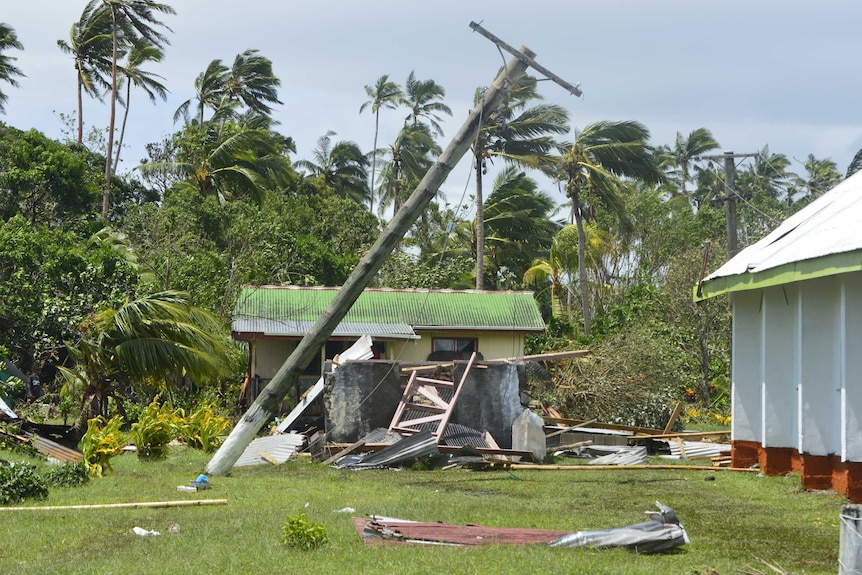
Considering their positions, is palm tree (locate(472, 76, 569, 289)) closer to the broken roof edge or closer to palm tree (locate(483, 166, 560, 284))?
palm tree (locate(483, 166, 560, 284))

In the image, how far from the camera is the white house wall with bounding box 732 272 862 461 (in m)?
11.0

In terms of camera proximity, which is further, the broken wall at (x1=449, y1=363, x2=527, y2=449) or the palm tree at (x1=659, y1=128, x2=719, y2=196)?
the palm tree at (x1=659, y1=128, x2=719, y2=196)

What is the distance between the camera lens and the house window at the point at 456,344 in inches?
1010

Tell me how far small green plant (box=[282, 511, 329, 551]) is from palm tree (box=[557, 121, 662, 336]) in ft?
88.3

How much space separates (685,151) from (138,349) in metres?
59.1

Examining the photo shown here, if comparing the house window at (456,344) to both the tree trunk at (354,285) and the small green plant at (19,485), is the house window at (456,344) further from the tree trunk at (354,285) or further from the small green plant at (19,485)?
the small green plant at (19,485)

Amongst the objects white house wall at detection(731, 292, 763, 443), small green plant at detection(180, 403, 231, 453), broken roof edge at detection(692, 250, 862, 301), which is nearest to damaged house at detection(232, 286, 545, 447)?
small green plant at detection(180, 403, 231, 453)

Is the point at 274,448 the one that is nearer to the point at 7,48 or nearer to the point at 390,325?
the point at 390,325

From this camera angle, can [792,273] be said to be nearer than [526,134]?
Yes

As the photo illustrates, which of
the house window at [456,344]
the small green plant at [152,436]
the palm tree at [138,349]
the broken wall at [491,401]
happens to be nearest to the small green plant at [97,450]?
the small green plant at [152,436]

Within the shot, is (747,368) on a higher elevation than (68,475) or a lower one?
higher

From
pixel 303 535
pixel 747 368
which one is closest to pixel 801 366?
pixel 747 368

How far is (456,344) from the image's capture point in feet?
84.4

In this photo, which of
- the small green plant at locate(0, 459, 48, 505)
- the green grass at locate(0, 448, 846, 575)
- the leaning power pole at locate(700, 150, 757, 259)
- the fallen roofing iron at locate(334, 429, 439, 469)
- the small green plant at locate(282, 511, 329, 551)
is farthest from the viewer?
the leaning power pole at locate(700, 150, 757, 259)
